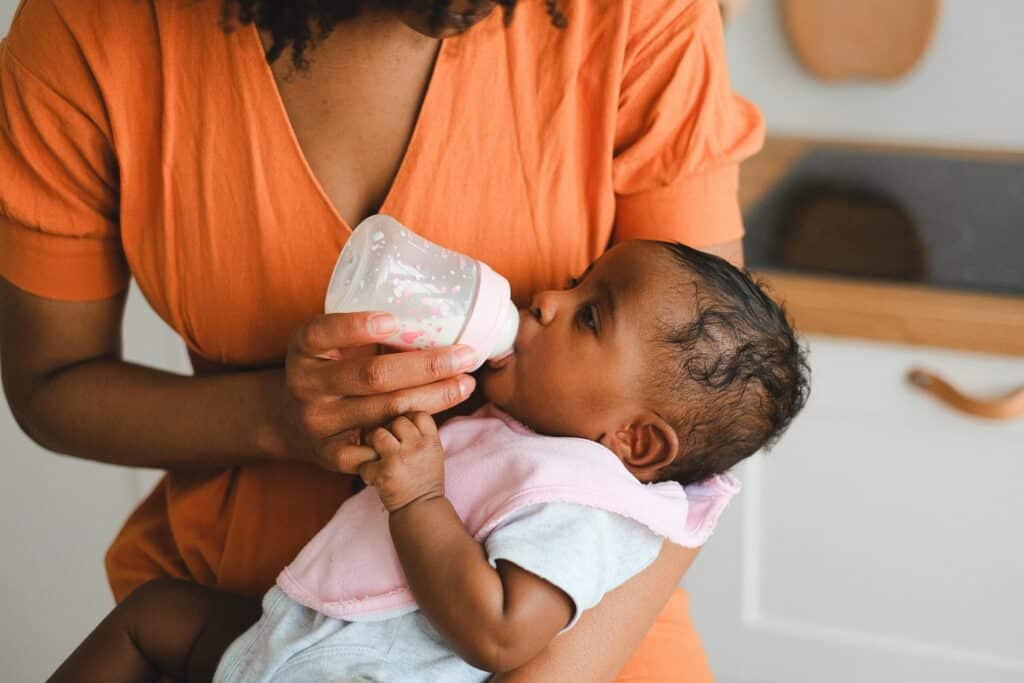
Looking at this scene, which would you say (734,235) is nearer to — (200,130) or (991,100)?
(200,130)

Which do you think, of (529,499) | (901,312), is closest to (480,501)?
(529,499)

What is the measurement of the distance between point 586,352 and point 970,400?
2.98ft

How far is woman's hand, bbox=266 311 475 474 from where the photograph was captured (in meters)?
0.92

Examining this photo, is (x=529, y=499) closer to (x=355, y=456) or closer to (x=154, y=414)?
(x=355, y=456)

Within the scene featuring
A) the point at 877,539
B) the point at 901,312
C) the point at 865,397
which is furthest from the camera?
the point at 877,539

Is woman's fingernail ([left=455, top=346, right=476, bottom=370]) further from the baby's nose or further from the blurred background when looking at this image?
the blurred background

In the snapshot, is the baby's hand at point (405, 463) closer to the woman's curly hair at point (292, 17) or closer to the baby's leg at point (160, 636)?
the baby's leg at point (160, 636)

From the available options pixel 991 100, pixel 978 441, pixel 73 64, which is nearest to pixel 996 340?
pixel 978 441

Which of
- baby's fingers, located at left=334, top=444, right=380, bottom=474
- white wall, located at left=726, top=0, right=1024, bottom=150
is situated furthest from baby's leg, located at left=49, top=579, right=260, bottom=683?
white wall, located at left=726, top=0, right=1024, bottom=150

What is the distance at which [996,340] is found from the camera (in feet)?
5.48

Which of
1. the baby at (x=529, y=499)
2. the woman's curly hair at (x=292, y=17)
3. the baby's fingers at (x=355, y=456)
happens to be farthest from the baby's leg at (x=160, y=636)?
the woman's curly hair at (x=292, y=17)

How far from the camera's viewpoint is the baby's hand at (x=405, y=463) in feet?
3.10

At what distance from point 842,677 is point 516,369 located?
1259mm

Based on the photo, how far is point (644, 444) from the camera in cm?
109
